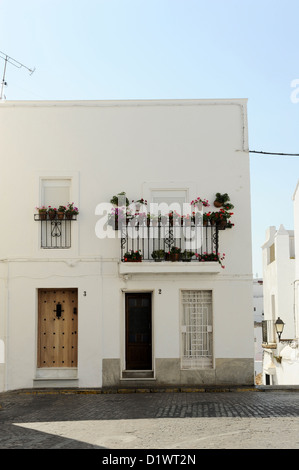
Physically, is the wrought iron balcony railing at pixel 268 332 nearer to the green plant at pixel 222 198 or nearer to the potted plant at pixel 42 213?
the green plant at pixel 222 198

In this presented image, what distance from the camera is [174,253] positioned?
17297 mm

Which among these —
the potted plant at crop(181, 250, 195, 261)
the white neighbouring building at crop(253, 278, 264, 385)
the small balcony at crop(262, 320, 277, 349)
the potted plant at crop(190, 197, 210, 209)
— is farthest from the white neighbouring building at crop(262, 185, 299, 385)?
the white neighbouring building at crop(253, 278, 264, 385)

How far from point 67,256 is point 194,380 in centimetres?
454

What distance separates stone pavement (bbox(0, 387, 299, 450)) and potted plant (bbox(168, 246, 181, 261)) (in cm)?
325

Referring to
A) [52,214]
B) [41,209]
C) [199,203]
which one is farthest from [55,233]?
[199,203]

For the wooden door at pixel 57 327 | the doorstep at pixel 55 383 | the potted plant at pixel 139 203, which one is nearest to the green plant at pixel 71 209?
the potted plant at pixel 139 203

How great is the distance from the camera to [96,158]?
18.1 metres

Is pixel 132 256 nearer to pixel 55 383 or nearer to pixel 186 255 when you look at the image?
pixel 186 255

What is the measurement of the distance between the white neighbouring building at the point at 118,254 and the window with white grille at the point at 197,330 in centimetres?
3
